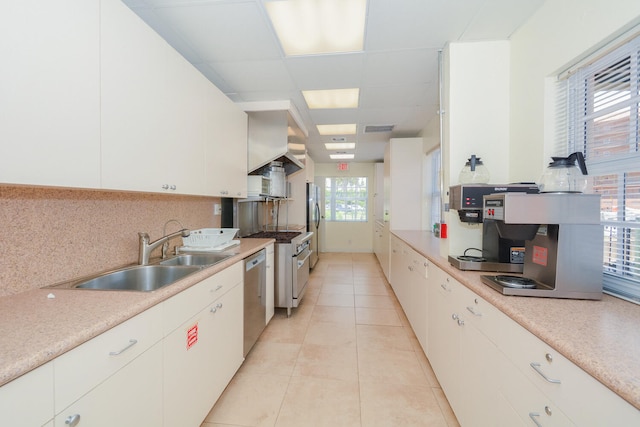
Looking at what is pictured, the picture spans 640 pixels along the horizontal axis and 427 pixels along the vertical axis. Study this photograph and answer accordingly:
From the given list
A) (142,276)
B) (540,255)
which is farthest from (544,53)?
(142,276)

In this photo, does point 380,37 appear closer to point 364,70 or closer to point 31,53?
point 364,70

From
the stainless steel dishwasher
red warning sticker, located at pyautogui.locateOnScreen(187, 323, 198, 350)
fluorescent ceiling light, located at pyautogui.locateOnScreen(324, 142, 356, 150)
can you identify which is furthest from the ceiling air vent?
red warning sticker, located at pyautogui.locateOnScreen(187, 323, 198, 350)

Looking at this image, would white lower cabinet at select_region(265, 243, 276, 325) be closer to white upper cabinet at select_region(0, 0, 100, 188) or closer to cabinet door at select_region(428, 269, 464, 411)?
cabinet door at select_region(428, 269, 464, 411)

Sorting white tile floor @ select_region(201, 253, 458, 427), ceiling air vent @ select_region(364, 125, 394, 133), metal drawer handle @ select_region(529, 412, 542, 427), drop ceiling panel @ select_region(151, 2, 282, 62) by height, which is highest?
ceiling air vent @ select_region(364, 125, 394, 133)

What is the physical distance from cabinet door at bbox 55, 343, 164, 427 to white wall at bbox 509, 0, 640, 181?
2305mm

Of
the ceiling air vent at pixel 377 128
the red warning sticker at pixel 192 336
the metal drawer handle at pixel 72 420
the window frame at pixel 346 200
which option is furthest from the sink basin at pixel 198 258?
the window frame at pixel 346 200

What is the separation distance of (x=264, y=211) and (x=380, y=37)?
2.76m

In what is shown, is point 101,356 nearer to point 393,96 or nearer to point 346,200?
point 393,96

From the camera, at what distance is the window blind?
43.3 inches

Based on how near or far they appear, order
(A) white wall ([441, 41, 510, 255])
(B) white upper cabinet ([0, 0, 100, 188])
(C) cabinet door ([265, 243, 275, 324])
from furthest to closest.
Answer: (C) cabinet door ([265, 243, 275, 324]) → (A) white wall ([441, 41, 510, 255]) → (B) white upper cabinet ([0, 0, 100, 188])

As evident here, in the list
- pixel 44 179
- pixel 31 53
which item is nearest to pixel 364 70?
pixel 31 53

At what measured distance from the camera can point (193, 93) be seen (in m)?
1.83

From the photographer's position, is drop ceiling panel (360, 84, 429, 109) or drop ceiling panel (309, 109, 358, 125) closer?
drop ceiling panel (360, 84, 429, 109)

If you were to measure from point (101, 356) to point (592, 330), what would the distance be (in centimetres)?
160
